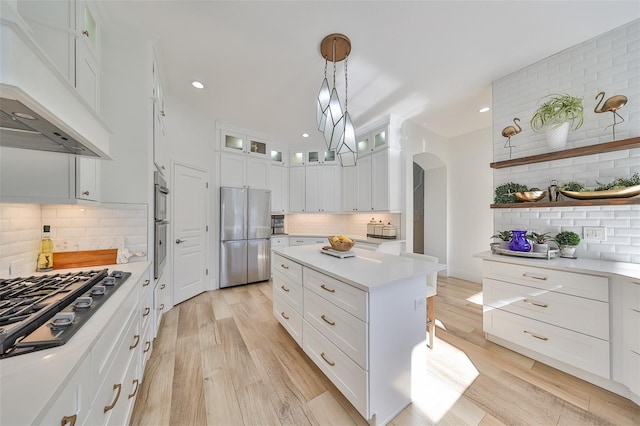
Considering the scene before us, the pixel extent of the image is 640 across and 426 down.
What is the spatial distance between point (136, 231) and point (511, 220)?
377 cm

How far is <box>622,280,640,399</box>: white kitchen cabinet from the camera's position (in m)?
1.39

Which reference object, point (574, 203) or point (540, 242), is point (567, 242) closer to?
point (540, 242)

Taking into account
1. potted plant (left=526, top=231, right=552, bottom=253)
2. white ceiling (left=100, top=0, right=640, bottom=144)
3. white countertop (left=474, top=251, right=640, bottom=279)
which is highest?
white ceiling (left=100, top=0, right=640, bottom=144)

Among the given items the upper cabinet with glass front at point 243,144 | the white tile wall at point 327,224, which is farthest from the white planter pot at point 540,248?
the upper cabinet with glass front at point 243,144

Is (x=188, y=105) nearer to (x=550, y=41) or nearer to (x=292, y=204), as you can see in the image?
(x=292, y=204)

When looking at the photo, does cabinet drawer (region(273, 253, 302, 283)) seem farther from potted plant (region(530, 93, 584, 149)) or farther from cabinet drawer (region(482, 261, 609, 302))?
potted plant (region(530, 93, 584, 149))

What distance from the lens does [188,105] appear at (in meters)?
3.23

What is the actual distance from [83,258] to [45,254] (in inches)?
7.6

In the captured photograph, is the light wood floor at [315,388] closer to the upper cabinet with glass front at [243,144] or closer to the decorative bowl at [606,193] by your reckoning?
the decorative bowl at [606,193]

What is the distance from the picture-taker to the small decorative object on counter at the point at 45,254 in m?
1.49

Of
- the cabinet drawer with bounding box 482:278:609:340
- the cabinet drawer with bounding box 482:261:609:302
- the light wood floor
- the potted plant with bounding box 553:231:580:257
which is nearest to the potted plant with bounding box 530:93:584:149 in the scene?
the potted plant with bounding box 553:231:580:257

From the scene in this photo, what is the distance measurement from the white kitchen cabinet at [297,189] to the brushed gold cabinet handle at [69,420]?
420 centimetres

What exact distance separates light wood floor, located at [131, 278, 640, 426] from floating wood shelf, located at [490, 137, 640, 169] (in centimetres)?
186

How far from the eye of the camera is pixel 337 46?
1986mm
